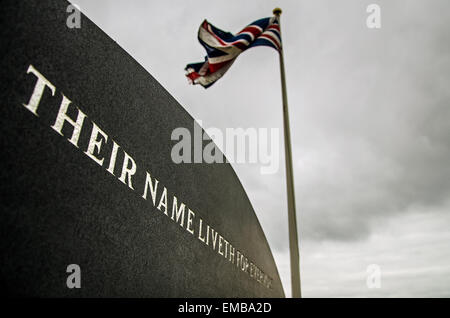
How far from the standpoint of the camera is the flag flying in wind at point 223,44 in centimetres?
546

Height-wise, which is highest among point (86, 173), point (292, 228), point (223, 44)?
point (223, 44)

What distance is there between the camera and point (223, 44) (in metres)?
5.52

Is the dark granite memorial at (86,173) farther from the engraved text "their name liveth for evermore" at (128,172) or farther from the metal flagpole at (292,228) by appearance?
the metal flagpole at (292,228)

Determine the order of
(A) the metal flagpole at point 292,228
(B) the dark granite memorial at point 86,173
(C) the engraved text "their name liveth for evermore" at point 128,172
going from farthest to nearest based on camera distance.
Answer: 1. (A) the metal flagpole at point 292,228
2. (C) the engraved text "their name liveth for evermore" at point 128,172
3. (B) the dark granite memorial at point 86,173

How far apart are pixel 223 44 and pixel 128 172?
10.7ft

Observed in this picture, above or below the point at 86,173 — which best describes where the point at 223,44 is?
above

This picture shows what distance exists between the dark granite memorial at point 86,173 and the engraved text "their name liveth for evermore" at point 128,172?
13 mm

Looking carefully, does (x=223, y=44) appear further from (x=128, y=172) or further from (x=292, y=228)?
(x=292, y=228)

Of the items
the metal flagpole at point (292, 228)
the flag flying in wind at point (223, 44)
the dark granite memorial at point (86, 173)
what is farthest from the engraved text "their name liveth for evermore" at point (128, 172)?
the flag flying in wind at point (223, 44)

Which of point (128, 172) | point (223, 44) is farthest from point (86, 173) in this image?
point (223, 44)

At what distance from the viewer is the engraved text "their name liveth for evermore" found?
2.60 metres

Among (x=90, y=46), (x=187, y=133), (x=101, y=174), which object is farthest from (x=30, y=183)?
(x=187, y=133)

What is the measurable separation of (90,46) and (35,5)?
2.12 ft
